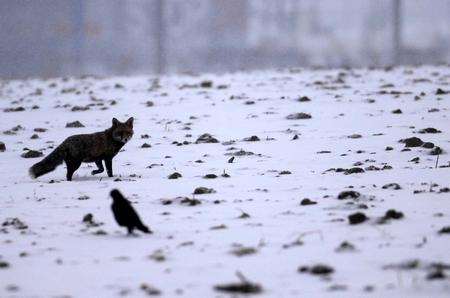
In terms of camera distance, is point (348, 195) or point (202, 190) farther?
point (202, 190)

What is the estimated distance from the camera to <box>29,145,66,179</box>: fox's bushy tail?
909 cm

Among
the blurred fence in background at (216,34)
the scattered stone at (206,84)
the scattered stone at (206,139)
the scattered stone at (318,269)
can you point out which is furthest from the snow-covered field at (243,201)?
the blurred fence in background at (216,34)

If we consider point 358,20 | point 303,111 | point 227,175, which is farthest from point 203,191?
point 358,20

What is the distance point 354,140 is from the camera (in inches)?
429

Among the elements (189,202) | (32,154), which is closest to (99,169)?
(32,154)

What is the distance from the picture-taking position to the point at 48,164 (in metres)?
9.24

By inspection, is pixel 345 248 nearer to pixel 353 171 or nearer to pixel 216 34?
pixel 353 171

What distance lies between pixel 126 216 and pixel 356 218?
1.77 m

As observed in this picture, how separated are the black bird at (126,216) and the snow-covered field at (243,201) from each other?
0.35 feet

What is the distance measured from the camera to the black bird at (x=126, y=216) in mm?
5730

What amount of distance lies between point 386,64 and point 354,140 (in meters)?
11.7

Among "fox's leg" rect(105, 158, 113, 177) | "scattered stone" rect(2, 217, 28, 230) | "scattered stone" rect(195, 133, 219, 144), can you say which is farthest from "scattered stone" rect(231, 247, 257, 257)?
"scattered stone" rect(195, 133, 219, 144)

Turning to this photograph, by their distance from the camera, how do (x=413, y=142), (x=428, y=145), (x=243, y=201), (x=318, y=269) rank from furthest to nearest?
(x=413, y=142)
(x=428, y=145)
(x=243, y=201)
(x=318, y=269)

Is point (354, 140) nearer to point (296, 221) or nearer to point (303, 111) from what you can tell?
point (303, 111)
